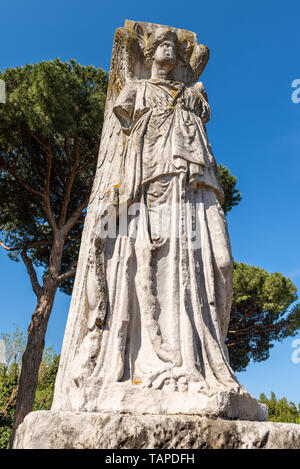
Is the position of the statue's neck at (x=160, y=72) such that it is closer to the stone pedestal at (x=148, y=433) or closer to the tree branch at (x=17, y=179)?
the stone pedestal at (x=148, y=433)

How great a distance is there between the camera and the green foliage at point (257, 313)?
48.0 feet

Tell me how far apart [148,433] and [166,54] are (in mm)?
3617

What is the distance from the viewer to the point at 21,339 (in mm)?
19516

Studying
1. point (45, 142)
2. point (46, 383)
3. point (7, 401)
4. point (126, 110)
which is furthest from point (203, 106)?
point (46, 383)

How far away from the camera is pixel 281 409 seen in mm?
16062

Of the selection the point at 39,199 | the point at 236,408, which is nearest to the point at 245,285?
the point at 39,199

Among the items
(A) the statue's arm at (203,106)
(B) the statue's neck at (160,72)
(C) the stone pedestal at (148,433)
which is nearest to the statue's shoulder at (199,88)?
(A) the statue's arm at (203,106)

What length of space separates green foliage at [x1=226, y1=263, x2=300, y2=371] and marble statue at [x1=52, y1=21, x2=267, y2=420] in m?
11.3

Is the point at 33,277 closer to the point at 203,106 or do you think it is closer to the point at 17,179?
the point at 17,179

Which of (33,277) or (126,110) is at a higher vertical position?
(33,277)

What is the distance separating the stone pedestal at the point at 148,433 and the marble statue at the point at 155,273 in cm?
19

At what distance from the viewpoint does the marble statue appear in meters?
2.55

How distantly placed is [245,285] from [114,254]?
12.3 m
